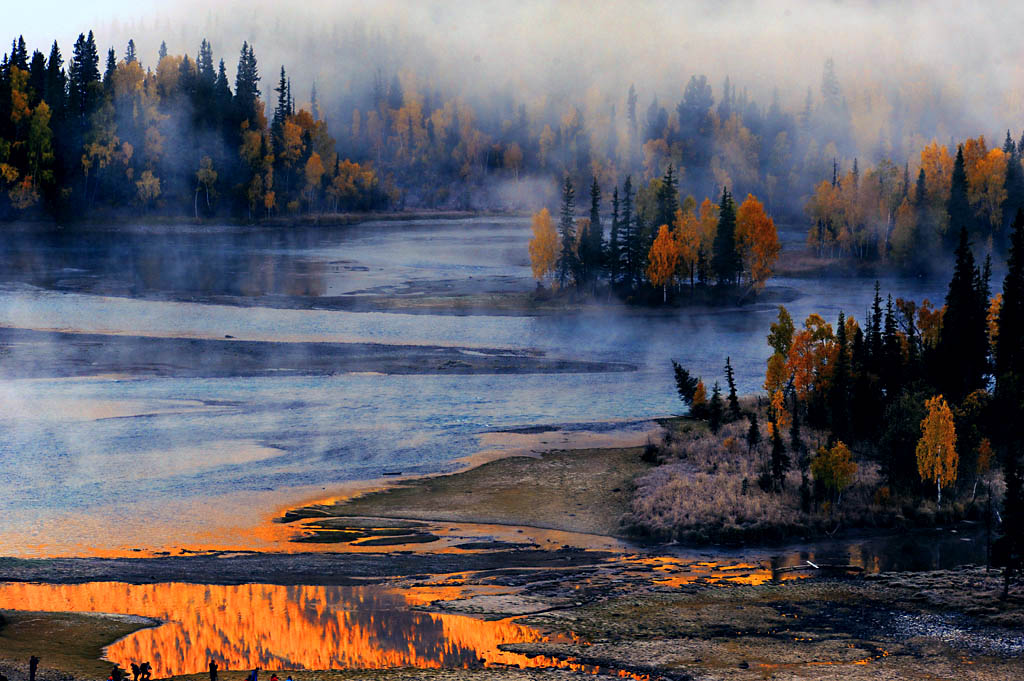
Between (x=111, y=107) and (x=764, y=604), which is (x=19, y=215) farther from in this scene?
(x=764, y=604)

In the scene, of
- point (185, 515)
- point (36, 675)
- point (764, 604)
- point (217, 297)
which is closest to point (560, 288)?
point (217, 297)

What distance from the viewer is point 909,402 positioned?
1790 inches

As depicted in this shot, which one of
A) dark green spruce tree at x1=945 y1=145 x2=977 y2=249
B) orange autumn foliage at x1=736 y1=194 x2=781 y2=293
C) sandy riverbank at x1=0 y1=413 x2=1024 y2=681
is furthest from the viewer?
dark green spruce tree at x1=945 y1=145 x2=977 y2=249

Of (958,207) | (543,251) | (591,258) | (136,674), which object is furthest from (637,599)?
(958,207)

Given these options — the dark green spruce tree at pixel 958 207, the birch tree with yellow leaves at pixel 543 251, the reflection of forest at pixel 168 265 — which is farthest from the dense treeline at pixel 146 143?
the dark green spruce tree at pixel 958 207

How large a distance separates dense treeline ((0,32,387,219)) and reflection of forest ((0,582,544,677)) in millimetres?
114917

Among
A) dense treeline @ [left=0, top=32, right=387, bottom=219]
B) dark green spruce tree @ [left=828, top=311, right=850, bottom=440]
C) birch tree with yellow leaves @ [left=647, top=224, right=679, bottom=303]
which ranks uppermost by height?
dense treeline @ [left=0, top=32, right=387, bottom=219]

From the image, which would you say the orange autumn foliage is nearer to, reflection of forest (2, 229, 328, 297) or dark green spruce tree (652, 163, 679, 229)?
dark green spruce tree (652, 163, 679, 229)

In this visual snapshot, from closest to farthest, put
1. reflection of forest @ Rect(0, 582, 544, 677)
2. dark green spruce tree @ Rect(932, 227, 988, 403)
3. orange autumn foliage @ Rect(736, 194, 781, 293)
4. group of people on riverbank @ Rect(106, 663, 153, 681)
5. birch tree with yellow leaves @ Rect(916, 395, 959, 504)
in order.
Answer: group of people on riverbank @ Rect(106, 663, 153, 681), reflection of forest @ Rect(0, 582, 544, 677), birch tree with yellow leaves @ Rect(916, 395, 959, 504), dark green spruce tree @ Rect(932, 227, 988, 403), orange autumn foliage @ Rect(736, 194, 781, 293)

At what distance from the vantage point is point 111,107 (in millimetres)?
151750

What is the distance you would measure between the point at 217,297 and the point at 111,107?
222 feet

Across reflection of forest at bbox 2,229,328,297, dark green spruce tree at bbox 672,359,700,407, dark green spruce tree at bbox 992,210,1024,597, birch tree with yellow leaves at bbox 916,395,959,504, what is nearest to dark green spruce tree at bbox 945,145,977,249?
reflection of forest at bbox 2,229,328,297

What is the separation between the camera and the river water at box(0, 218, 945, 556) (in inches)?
1649

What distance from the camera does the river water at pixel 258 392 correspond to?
1649 inches
